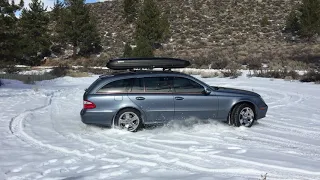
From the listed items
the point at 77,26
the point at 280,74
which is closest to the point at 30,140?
the point at 280,74

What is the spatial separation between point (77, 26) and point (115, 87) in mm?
39352

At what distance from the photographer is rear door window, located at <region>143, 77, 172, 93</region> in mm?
8305

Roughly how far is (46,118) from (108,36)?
1955 inches

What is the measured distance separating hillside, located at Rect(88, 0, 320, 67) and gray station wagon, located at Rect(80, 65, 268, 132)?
29.7m

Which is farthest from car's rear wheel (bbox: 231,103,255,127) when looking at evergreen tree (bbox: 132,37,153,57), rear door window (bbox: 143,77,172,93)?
evergreen tree (bbox: 132,37,153,57)

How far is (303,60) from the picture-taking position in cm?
3061

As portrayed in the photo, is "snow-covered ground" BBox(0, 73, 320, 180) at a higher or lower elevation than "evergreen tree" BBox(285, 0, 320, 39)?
lower

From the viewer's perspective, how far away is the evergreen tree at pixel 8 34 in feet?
90.6

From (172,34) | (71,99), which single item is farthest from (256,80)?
(172,34)

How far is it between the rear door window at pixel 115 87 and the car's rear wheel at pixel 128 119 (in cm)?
48

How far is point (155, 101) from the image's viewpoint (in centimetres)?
817

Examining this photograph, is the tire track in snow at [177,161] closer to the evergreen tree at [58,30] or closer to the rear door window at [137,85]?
the rear door window at [137,85]

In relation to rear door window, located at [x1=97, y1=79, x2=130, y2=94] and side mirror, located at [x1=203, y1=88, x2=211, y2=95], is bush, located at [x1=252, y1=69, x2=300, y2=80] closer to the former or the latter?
side mirror, located at [x1=203, y1=88, x2=211, y2=95]

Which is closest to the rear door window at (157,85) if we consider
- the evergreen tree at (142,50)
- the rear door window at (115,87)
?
the rear door window at (115,87)
